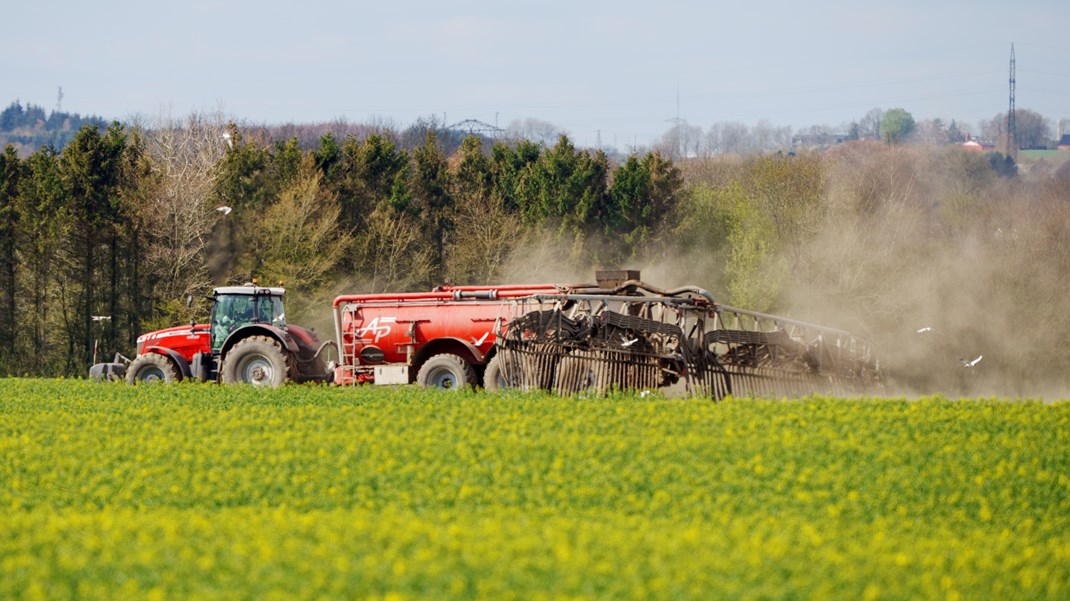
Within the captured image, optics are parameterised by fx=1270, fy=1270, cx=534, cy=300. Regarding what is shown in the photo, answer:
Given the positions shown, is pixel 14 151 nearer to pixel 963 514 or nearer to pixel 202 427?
pixel 202 427

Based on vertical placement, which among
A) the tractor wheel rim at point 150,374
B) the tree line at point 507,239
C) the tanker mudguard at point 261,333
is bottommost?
the tractor wheel rim at point 150,374

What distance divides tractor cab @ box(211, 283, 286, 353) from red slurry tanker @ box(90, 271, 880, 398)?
0.02m

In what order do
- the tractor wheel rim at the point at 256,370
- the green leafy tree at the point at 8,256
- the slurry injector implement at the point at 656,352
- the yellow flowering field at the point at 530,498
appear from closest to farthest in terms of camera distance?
the yellow flowering field at the point at 530,498 → the slurry injector implement at the point at 656,352 → the tractor wheel rim at the point at 256,370 → the green leafy tree at the point at 8,256

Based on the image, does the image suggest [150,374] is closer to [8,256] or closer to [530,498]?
[530,498]

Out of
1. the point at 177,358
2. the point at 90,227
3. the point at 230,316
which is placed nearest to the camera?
the point at 230,316

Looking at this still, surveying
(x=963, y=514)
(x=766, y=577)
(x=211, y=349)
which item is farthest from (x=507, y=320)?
(x=766, y=577)

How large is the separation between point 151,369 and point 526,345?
9.81 meters

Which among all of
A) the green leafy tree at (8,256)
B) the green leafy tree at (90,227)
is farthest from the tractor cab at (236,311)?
the green leafy tree at (8,256)

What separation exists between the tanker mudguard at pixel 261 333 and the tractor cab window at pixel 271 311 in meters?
0.93

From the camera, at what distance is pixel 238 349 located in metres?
26.8

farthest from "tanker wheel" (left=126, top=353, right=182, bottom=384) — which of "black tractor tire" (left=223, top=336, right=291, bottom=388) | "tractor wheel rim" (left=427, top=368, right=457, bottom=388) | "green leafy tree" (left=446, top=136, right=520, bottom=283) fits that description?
"green leafy tree" (left=446, top=136, right=520, bottom=283)

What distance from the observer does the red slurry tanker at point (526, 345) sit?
23.1 m

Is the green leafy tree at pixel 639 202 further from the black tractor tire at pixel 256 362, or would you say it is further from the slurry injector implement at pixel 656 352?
the slurry injector implement at pixel 656 352

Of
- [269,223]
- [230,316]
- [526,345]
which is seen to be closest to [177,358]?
[230,316]
